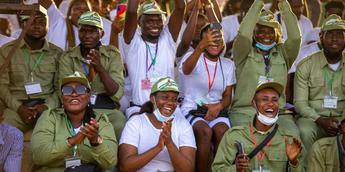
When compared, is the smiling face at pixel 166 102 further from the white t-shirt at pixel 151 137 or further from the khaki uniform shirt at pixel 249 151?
the khaki uniform shirt at pixel 249 151

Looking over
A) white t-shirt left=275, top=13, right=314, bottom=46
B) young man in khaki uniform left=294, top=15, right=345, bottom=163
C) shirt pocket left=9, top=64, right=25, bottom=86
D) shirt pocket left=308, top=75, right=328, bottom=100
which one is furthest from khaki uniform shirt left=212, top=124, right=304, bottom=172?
white t-shirt left=275, top=13, right=314, bottom=46

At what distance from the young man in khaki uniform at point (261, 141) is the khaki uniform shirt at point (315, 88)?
113cm

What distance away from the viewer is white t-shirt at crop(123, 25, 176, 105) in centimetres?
941

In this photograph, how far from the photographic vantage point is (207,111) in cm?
915

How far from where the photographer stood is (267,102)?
27.3ft

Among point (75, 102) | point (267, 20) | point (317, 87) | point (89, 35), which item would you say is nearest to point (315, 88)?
point (317, 87)

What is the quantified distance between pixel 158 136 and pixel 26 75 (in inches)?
79.8

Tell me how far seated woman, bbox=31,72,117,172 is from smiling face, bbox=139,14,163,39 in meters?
1.41

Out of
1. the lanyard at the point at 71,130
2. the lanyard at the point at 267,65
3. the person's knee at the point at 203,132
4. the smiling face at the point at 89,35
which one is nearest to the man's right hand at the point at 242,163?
the person's knee at the point at 203,132

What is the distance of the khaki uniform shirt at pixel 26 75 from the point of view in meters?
9.47

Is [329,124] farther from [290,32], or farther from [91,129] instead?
[91,129]

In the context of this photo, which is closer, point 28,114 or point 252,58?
point 28,114

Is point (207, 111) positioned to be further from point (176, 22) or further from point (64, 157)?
point (64, 157)

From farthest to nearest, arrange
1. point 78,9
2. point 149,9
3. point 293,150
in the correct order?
1. point 78,9
2. point 149,9
3. point 293,150
